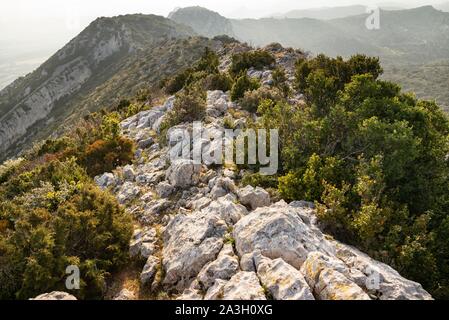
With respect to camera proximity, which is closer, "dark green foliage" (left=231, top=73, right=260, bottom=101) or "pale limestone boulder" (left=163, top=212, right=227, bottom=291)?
"pale limestone boulder" (left=163, top=212, right=227, bottom=291)

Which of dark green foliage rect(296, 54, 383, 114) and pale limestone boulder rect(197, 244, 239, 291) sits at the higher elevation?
dark green foliage rect(296, 54, 383, 114)

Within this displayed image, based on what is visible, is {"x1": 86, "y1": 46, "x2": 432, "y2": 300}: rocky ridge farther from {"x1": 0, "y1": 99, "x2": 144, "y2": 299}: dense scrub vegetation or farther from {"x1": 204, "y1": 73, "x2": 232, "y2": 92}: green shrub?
{"x1": 204, "y1": 73, "x2": 232, "y2": 92}: green shrub

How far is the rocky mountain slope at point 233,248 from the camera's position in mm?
8180

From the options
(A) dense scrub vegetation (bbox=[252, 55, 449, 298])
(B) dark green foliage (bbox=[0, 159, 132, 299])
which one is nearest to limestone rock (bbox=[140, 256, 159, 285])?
(B) dark green foliage (bbox=[0, 159, 132, 299])

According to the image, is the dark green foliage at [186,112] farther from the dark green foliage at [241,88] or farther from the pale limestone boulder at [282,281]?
the pale limestone boulder at [282,281]

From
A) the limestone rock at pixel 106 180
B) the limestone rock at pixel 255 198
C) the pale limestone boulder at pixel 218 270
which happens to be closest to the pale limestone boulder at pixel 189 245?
the pale limestone boulder at pixel 218 270

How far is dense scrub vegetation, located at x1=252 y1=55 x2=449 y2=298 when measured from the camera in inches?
411

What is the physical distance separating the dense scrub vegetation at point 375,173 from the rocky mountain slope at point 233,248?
89 centimetres

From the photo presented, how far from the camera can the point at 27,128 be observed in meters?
101

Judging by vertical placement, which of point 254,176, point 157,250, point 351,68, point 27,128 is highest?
point 351,68

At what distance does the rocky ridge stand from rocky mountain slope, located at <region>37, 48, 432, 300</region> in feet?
0.09

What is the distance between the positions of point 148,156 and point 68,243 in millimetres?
9089
